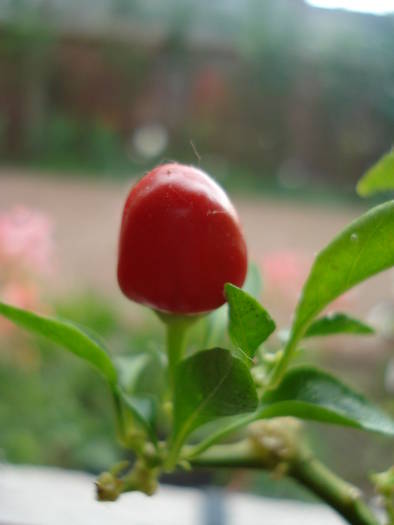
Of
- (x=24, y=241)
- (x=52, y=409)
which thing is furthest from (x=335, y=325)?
(x=52, y=409)

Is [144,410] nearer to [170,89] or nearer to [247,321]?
[247,321]

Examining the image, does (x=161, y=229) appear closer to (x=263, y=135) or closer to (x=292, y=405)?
(x=292, y=405)

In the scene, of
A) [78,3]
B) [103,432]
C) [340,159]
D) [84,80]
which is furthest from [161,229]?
[84,80]

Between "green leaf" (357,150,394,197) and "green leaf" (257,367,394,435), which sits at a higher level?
"green leaf" (357,150,394,197)

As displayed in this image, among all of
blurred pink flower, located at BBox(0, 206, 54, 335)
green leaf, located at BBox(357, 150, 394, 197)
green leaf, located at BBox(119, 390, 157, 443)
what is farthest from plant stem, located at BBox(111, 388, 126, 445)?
blurred pink flower, located at BBox(0, 206, 54, 335)

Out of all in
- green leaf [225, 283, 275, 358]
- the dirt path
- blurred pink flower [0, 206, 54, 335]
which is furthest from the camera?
the dirt path

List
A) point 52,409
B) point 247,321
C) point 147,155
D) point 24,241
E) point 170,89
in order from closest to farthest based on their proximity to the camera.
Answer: point 247,321, point 24,241, point 52,409, point 147,155, point 170,89

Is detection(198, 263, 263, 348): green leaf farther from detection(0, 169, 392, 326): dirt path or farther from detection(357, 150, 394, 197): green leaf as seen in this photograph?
detection(0, 169, 392, 326): dirt path
